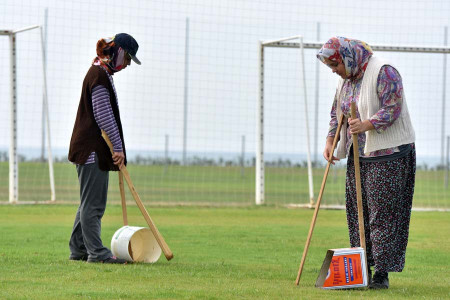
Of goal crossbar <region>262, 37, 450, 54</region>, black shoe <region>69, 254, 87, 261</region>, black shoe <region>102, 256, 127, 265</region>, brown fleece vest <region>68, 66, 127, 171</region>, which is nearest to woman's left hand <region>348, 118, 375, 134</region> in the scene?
brown fleece vest <region>68, 66, 127, 171</region>

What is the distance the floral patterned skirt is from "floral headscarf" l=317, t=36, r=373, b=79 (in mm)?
700

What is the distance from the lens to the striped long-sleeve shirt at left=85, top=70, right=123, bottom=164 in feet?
25.1

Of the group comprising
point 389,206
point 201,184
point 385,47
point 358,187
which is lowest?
point 201,184

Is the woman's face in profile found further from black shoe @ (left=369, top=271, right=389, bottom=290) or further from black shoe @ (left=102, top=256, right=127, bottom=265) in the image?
black shoe @ (left=102, top=256, right=127, bottom=265)

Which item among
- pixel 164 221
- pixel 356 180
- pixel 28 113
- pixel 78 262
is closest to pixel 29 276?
pixel 78 262

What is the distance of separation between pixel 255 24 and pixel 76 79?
3.48 metres

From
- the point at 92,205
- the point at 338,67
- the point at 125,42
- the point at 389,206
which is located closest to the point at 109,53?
the point at 125,42

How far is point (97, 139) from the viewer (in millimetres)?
7703

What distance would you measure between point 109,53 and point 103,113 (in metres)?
0.53

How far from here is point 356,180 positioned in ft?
21.7

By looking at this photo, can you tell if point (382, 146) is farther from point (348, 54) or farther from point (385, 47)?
point (385, 47)

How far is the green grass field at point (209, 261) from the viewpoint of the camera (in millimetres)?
6172

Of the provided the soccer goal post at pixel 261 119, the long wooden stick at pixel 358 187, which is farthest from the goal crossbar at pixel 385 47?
the long wooden stick at pixel 358 187

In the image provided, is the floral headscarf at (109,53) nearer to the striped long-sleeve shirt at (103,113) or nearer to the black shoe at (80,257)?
the striped long-sleeve shirt at (103,113)
